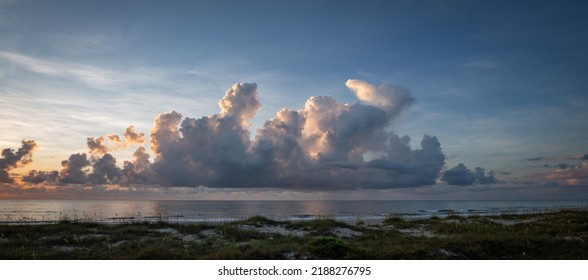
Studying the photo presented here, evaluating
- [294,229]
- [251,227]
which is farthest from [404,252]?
[251,227]

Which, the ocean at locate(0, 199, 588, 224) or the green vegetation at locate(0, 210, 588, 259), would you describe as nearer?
the green vegetation at locate(0, 210, 588, 259)

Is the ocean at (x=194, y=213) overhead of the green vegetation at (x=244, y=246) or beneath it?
beneath

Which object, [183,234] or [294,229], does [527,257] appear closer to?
[294,229]

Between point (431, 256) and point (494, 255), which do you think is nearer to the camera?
point (431, 256)

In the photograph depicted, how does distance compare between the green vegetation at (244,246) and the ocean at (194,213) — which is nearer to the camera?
the green vegetation at (244,246)

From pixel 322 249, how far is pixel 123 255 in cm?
948

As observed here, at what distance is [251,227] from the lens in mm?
33875

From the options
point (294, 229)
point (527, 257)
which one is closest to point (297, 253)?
point (527, 257)

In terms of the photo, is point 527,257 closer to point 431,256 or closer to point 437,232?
point 431,256

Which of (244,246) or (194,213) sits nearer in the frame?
(244,246)

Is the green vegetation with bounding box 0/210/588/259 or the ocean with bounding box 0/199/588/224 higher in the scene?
the green vegetation with bounding box 0/210/588/259

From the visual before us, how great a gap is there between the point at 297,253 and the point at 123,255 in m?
8.32

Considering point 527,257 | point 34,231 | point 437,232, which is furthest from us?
point 437,232
